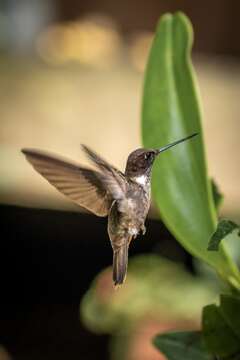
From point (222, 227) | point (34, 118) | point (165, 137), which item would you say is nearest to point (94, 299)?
point (165, 137)

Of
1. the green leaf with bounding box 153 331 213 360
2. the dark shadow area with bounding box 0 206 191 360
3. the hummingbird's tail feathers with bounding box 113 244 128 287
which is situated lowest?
the dark shadow area with bounding box 0 206 191 360

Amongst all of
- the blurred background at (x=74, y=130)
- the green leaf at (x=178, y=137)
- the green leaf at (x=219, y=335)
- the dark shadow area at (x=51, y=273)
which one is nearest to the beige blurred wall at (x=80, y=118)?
the blurred background at (x=74, y=130)

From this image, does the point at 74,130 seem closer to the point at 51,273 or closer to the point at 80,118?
the point at 80,118

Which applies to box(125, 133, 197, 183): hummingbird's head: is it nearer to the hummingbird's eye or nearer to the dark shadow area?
the hummingbird's eye

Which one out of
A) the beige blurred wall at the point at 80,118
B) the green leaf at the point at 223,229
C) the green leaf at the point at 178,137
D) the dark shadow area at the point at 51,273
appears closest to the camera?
the green leaf at the point at 223,229

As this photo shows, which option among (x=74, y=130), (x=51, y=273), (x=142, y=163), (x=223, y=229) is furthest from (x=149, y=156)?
(x=74, y=130)

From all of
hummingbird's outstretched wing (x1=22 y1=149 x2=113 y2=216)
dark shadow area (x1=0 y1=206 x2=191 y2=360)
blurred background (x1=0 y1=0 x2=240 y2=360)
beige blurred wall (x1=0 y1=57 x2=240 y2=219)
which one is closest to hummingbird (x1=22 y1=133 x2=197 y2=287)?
hummingbird's outstretched wing (x1=22 y1=149 x2=113 y2=216)

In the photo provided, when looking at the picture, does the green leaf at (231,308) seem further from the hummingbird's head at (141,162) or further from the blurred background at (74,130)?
the blurred background at (74,130)
